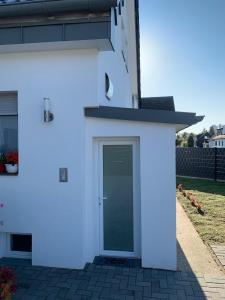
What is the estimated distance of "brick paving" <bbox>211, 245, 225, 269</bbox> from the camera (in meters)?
5.51

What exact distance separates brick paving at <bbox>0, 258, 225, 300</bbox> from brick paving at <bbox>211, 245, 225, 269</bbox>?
29.5 inches

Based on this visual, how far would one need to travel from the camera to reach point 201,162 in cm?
1703

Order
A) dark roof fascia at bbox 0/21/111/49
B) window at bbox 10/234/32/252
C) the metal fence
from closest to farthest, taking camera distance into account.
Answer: dark roof fascia at bbox 0/21/111/49, window at bbox 10/234/32/252, the metal fence

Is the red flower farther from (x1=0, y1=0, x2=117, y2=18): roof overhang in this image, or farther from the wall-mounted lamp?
(x1=0, y1=0, x2=117, y2=18): roof overhang

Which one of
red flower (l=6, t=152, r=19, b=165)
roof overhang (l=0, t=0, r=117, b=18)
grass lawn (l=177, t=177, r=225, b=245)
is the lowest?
grass lawn (l=177, t=177, r=225, b=245)

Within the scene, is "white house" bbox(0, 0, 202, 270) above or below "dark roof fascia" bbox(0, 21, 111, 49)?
below

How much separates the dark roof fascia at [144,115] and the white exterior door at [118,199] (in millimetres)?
597

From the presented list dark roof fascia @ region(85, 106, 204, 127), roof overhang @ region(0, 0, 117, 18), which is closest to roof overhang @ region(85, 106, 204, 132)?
dark roof fascia @ region(85, 106, 204, 127)

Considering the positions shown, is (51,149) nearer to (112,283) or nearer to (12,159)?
(12,159)

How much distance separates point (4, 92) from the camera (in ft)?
18.0

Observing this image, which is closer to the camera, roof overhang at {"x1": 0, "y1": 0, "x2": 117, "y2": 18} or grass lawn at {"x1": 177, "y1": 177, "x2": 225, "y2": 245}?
roof overhang at {"x1": 0, "y1": 0, "x2": 117, "y2": 18}

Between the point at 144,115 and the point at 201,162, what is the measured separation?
1289cm

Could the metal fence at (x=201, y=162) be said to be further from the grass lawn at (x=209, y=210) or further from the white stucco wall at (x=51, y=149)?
the white stucco wall at (x=51, y=149)

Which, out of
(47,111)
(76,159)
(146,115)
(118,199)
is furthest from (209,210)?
(47,111)
